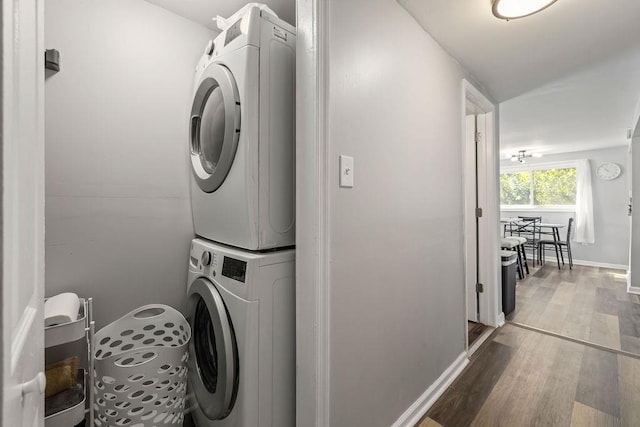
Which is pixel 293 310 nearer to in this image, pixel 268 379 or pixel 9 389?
pixel 268 379

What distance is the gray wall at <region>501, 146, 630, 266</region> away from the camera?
5059mm

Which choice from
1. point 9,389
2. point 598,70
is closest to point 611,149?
point 598,70

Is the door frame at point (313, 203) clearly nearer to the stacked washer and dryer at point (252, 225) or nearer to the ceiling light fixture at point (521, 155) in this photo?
the stacked washer and dryer at point (252, 225)

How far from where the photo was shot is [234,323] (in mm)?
1062

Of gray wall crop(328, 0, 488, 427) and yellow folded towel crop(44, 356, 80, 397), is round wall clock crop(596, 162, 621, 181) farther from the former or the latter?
yellow folded towel crop(44, 356, 80, 397)

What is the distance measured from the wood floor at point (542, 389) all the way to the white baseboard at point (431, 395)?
3 centimetres

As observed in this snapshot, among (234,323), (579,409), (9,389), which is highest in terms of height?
(9,389)

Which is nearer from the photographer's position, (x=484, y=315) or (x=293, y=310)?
(x=293, y=310)

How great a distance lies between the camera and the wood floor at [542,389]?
150 centimetres

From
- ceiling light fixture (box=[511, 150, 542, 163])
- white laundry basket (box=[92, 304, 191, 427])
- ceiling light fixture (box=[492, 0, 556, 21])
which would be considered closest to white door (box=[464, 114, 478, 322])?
ceiling light fixture (box=[492, 0, 556, 21])

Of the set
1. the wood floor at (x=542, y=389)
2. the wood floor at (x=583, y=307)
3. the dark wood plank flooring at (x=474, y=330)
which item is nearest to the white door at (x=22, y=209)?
the wood floor at (x=542, y=389)

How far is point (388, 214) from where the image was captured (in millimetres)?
1300

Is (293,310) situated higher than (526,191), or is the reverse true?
(526,191)

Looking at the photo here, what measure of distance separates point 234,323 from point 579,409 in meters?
1.95
